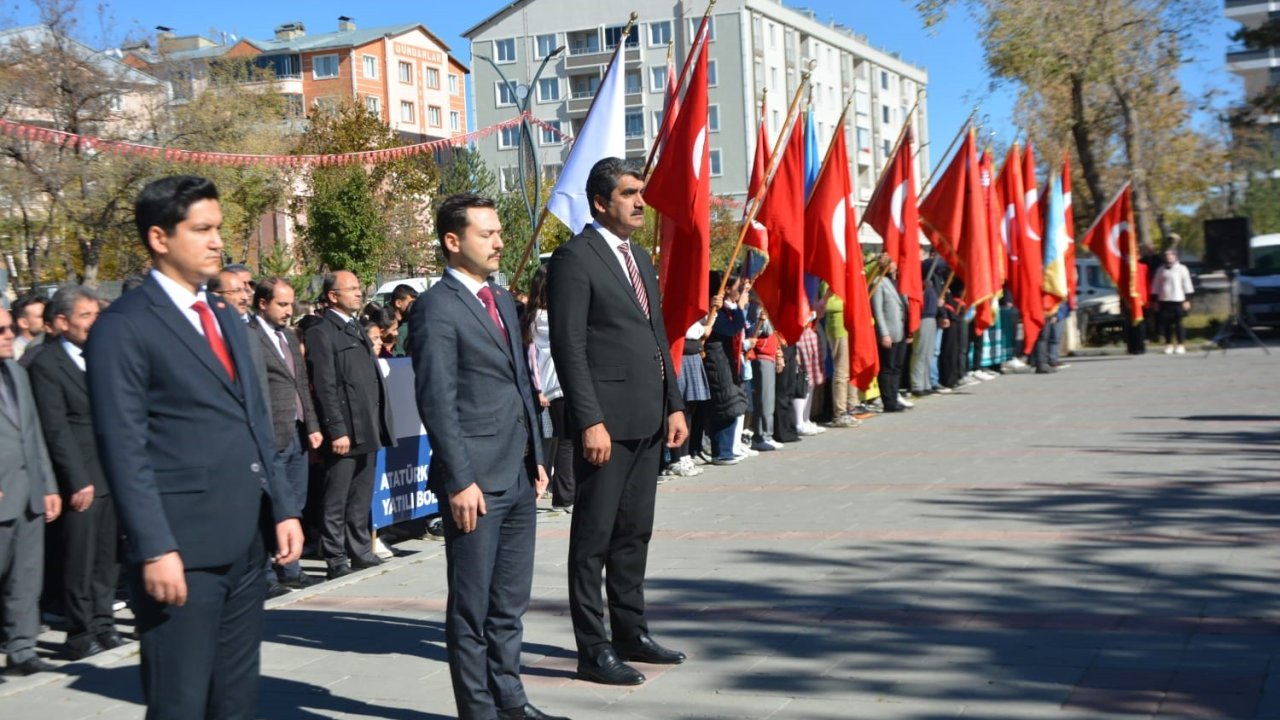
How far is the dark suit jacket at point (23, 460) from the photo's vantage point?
691cm

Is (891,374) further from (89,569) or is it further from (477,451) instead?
(477,451)

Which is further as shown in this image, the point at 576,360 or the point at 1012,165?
the point at 1012,165

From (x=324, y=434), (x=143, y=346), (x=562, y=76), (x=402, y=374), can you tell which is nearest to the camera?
(x=143, y=346)

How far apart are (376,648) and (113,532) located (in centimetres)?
191

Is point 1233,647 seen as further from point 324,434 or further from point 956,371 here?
point 956,371

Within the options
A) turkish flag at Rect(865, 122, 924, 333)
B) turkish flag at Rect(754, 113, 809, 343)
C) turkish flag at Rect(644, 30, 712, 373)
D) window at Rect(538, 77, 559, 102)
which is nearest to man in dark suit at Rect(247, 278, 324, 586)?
turkish flag at Rect(644, 30, 712, 373)

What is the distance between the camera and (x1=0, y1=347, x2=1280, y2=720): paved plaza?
5785 millimetres

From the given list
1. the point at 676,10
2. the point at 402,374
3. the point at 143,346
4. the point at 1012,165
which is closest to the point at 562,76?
the point at 676,10

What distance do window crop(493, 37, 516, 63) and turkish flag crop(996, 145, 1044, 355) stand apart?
72056 mm

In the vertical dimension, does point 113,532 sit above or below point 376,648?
above

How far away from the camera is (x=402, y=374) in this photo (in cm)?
1045

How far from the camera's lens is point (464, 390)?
5430 millimetres

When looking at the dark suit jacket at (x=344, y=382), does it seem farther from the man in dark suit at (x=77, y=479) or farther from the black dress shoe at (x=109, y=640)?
the black dress shoe at (x=109, y=640)

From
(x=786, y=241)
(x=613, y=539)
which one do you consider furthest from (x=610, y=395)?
(x=786, y=241)
